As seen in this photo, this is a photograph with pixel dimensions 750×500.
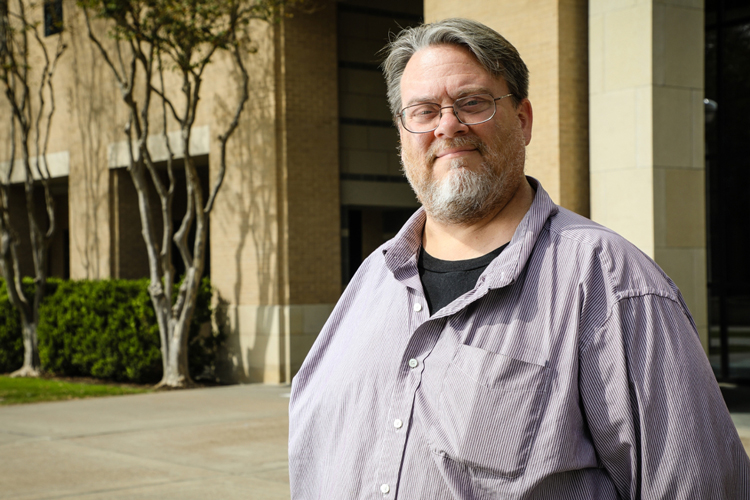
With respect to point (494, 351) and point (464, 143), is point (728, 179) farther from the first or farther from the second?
point (494, 351)

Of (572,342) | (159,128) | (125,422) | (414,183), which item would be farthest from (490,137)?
(159,128)

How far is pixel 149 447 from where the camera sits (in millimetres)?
8398

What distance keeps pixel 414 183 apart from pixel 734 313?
10.6m

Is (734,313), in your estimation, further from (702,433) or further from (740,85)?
(702,433)

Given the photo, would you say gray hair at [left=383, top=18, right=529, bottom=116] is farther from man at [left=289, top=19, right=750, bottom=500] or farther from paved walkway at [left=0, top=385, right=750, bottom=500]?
paved walkway at [left=0, top=385, right=750, bottom=500]

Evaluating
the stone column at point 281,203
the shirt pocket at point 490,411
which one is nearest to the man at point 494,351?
the shirt pocket at point 490,411

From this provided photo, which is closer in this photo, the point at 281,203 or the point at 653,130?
the point at 653,130

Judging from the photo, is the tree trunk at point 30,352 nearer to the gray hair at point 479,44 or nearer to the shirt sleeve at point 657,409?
the gray hair at point 479,44

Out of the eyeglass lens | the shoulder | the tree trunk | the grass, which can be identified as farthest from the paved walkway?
the shoulder

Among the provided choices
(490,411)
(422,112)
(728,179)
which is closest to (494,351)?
(490,411)

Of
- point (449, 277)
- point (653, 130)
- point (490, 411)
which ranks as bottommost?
point (490, 411)

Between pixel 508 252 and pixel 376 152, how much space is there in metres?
12.4

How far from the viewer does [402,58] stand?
2422 millimetres

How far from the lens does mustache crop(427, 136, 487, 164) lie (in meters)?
2.26
